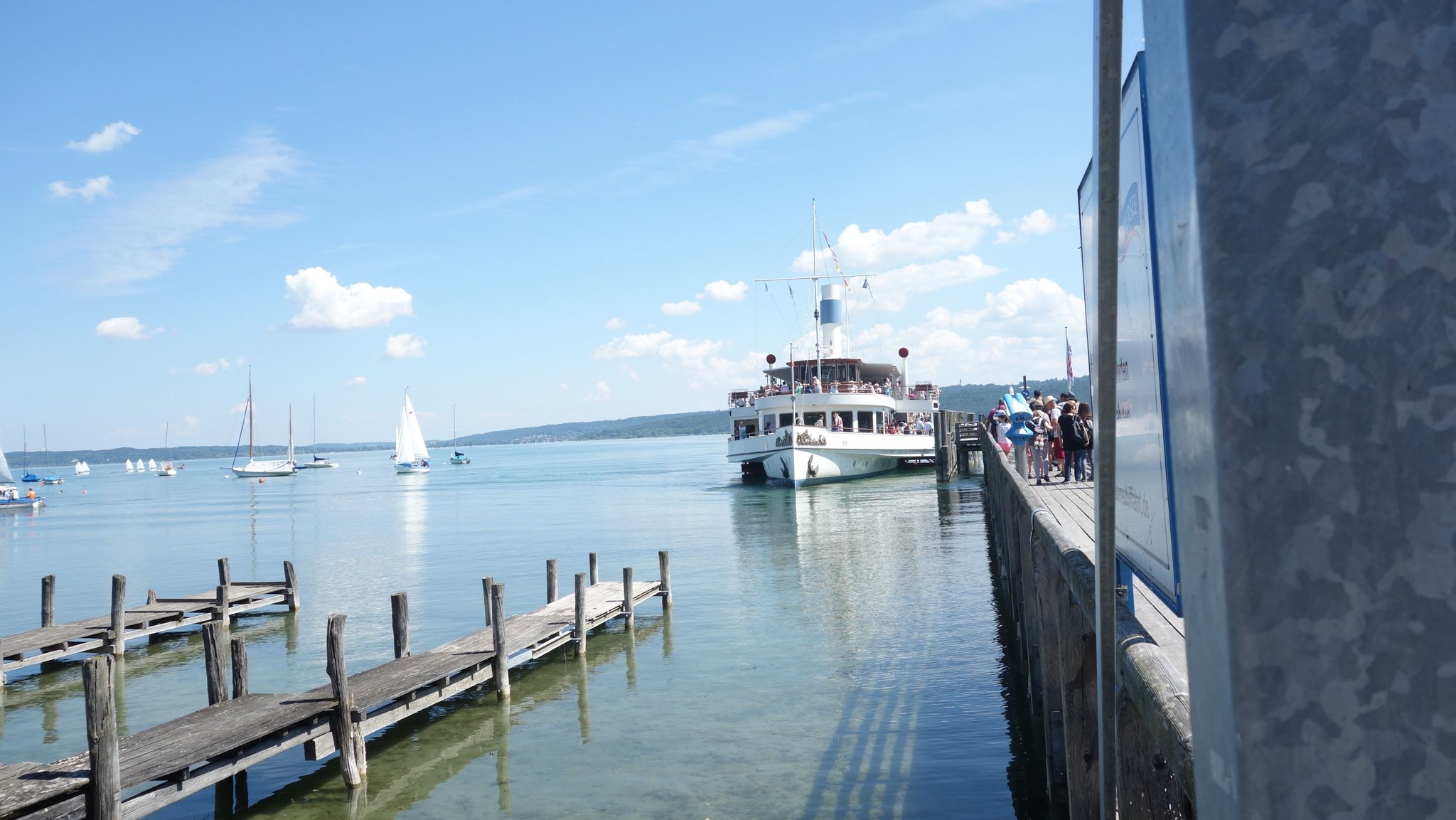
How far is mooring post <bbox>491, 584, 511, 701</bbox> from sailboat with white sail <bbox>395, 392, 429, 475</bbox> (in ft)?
329

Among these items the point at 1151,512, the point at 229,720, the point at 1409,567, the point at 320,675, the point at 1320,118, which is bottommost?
the point at 320,675

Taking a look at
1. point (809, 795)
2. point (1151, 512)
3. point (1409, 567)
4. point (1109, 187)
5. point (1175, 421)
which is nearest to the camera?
point (1409, 567)

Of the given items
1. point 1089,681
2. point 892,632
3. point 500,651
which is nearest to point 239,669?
point 500,651

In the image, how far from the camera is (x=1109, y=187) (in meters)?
0.97

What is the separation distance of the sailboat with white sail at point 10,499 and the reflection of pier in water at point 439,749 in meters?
69.1

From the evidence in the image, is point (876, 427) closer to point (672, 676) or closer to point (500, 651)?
point (672, 676)

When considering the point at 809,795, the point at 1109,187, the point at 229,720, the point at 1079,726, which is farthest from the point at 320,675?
the point at 1109,187

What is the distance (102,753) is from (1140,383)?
827cm

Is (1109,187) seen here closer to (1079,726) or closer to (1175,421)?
(1175,421)

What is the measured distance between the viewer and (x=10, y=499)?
224 feet

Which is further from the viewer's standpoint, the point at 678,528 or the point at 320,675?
the point at 678,528

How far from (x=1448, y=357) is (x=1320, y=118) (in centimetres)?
19

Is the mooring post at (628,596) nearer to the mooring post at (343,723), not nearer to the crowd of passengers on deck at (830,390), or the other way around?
the mooring post at (343,723)

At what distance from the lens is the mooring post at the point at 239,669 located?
10.7 meters
